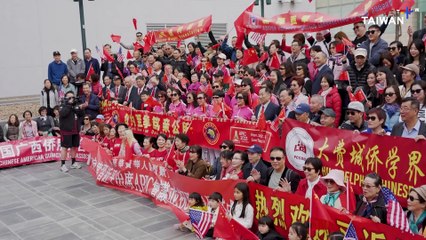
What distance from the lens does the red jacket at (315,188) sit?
20.9 feet

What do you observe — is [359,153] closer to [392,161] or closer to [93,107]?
[392,161]

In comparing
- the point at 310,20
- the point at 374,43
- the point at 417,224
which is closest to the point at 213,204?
the point at 417,224

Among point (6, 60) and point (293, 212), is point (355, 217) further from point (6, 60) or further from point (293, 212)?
point (6, 60)

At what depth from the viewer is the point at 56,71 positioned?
15219 mm

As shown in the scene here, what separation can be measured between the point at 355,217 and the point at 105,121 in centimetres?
847

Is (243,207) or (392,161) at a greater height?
(392,161)

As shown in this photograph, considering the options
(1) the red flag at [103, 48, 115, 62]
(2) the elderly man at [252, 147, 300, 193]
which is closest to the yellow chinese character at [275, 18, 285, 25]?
(2) the elderly man at [252, 147, 300, 193]

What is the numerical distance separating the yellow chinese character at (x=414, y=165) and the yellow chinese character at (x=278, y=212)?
1663 millimetres

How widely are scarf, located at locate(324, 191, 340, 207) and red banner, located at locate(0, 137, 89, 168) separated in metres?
7.65

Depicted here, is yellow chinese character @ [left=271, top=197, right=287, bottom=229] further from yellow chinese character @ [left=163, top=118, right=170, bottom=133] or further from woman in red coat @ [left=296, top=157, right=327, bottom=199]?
yellow chinese character @ [left=163, top=118, right=170, bottom=133]

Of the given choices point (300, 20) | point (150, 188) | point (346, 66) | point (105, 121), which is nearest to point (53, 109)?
point (105, 121)

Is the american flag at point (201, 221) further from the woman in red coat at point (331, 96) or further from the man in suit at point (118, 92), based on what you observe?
the man in suit at point (118, 92)

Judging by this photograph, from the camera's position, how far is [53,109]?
1409 cm

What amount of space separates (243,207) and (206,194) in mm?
908
